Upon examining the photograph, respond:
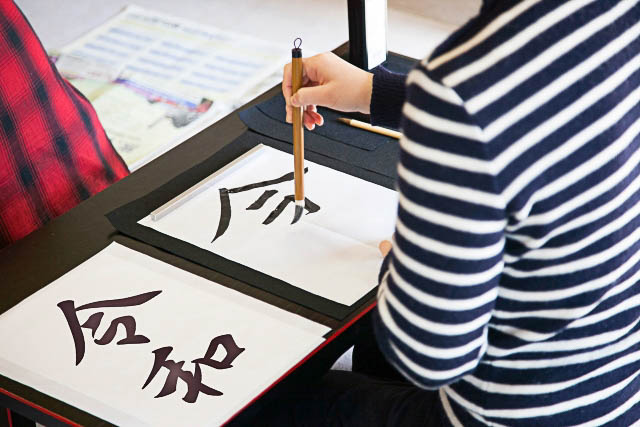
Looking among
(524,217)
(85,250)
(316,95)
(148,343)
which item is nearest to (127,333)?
(148,343)

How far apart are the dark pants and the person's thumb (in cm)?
29

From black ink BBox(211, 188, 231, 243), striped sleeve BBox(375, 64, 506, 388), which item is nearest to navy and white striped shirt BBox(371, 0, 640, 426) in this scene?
striped sleeve BBox(375, 64, 506, 388)

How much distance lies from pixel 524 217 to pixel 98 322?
0.56 m

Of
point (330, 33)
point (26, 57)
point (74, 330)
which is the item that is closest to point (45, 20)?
point (330, 33)

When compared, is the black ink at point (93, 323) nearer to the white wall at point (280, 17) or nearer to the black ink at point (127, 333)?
the black ink at point (127, 333)

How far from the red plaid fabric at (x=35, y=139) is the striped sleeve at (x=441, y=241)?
830mm

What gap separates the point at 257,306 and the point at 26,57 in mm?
665

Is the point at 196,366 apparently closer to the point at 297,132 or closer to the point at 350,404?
the point at 350,404

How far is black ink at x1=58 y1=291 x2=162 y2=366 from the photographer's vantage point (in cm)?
104

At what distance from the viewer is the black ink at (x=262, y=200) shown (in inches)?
50.1

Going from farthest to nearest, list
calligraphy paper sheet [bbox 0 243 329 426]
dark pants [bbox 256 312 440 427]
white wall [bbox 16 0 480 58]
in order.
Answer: white wall [bbox 16 0 480 58]
dark pants [bbox 256 312 440 427]
calligraphy paper sheet [bbox 0 243 329 426]

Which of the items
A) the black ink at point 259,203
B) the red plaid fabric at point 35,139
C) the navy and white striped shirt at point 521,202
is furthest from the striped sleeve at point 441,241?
the red plaid fabric at point 35,139

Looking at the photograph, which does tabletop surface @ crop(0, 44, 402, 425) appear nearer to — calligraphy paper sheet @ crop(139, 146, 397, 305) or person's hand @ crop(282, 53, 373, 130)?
calligraphy paper sheet @ crop(139, 146, 397, 305)

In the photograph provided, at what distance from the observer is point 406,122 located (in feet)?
2.35
